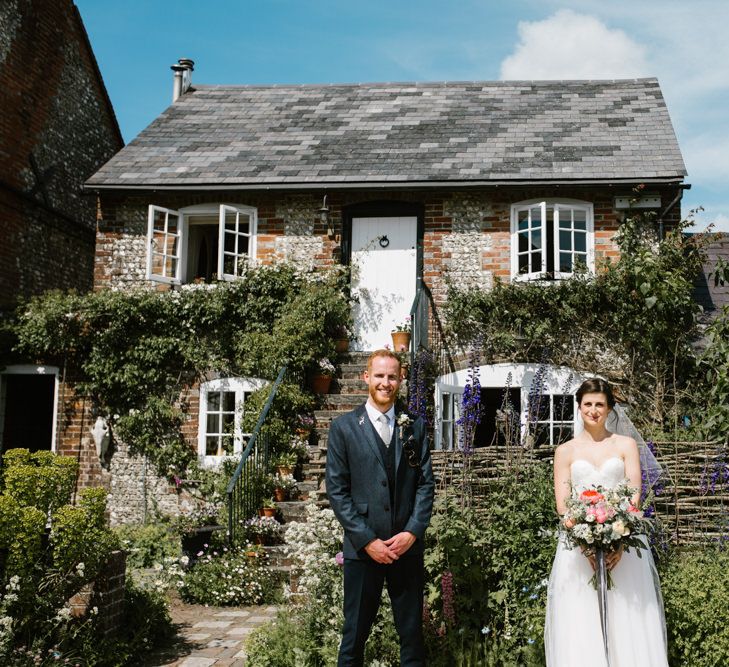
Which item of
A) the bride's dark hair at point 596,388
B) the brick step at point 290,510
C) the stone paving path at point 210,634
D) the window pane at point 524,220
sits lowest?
the stone paving path at point 210,634

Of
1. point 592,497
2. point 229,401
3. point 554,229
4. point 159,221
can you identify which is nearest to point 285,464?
point 229,401

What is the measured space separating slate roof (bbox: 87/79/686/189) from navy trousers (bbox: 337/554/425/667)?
8.13 meters

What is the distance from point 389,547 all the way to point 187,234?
9.37 m

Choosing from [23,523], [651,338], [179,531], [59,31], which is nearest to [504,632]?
[23,523]

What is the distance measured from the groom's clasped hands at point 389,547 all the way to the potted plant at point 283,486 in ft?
16.7

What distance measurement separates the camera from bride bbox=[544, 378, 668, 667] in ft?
13.7

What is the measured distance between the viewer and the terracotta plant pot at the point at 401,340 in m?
10.9

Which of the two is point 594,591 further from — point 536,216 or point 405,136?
point 405,136

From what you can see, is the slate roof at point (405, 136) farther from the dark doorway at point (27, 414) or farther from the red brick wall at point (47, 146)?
the dark doorway at point (27, 414)

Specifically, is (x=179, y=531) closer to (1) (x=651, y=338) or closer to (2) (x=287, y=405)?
(2) (x=287, y=405)

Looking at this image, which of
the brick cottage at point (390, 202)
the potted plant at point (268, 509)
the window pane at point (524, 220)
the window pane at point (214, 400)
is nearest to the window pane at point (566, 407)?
the brick cottage at point (390, 202)

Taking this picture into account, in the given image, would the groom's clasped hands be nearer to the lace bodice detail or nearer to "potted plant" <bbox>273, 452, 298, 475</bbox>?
the lace bodice detail

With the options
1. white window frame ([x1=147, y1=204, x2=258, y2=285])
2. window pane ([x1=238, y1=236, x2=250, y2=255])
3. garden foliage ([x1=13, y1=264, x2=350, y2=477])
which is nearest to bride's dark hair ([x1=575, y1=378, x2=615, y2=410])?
garden foliage ([x1=13, y1=264, x2=350, y2=477])

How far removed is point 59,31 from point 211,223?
5583 millimetres
